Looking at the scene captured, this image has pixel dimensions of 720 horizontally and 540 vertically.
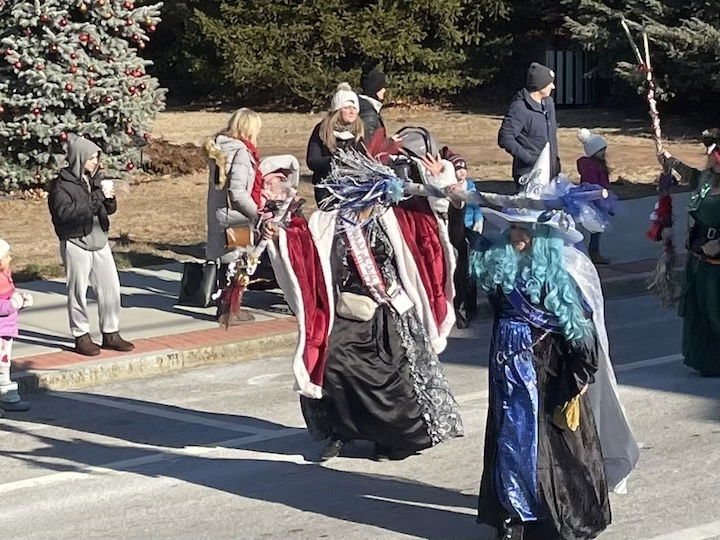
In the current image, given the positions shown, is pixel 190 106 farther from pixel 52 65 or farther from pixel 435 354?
pixel 435 354

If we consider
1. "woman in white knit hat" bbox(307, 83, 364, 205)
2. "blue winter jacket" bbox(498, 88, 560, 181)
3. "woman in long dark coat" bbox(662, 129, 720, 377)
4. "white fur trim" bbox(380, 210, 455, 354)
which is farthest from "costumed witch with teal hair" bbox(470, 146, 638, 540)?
"blue winter jacket" bbox(498, 88, 560, 181)

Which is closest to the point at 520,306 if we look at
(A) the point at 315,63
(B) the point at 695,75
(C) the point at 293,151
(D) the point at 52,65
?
(D) the point at 52,65

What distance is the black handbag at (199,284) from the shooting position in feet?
40.1

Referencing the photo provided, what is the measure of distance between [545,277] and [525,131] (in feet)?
23.0

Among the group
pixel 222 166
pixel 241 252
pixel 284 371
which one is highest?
pixel 222 166

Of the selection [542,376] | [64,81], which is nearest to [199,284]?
[64,81]

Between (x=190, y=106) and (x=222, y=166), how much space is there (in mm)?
20190

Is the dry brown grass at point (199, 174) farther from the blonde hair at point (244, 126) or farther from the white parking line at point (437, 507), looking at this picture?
the white parking line at point (437, 507)

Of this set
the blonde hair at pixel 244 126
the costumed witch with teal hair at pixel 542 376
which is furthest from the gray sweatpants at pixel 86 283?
the costumed witch with teal hair at pixel 542 376

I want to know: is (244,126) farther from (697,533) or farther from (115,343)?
(697,533)

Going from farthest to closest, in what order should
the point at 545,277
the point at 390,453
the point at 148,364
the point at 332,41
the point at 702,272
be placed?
the point at 332,41
the point at 148,364
the point at 702,272
the point at 390,453
the point at 545,277

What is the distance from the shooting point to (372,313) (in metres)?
7.79

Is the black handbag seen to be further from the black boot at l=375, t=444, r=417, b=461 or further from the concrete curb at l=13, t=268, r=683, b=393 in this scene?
the black boot at l=375, t=444, r=417, b=461

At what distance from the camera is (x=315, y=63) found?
29516 mm
